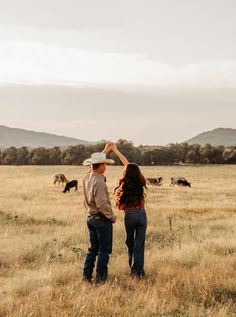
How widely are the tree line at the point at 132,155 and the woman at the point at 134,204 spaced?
312 feet

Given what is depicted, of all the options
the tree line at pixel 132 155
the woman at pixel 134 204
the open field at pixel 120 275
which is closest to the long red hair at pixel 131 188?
the woman at pixel 134 204

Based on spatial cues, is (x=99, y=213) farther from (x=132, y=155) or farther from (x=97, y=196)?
(x=132, y=155)

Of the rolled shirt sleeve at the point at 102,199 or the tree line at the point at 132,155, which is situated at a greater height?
the tree line at the point at 132,155

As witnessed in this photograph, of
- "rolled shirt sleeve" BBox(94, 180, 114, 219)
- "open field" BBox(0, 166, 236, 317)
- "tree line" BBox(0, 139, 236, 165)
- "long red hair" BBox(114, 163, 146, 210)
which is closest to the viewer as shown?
"open field" BBox(0, 166, 236, 317)

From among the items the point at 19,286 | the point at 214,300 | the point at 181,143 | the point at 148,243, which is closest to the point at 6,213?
the point at 148,243

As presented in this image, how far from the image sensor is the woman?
8.03m

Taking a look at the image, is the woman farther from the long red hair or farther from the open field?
the open field

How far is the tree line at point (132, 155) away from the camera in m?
105

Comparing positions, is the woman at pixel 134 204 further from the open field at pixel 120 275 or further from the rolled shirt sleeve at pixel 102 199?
the rolled shirt sleeve at pixel 102 199

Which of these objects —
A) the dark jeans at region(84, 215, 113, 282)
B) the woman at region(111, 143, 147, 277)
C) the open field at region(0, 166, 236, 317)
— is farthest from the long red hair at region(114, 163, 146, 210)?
the open field at region(0, 166, 236, 317)

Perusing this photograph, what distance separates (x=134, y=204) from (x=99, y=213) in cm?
69

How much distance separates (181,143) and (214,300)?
108 metres

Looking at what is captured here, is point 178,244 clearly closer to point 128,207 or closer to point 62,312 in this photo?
point 128,207

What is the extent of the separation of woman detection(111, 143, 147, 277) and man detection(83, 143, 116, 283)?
1.36ft
